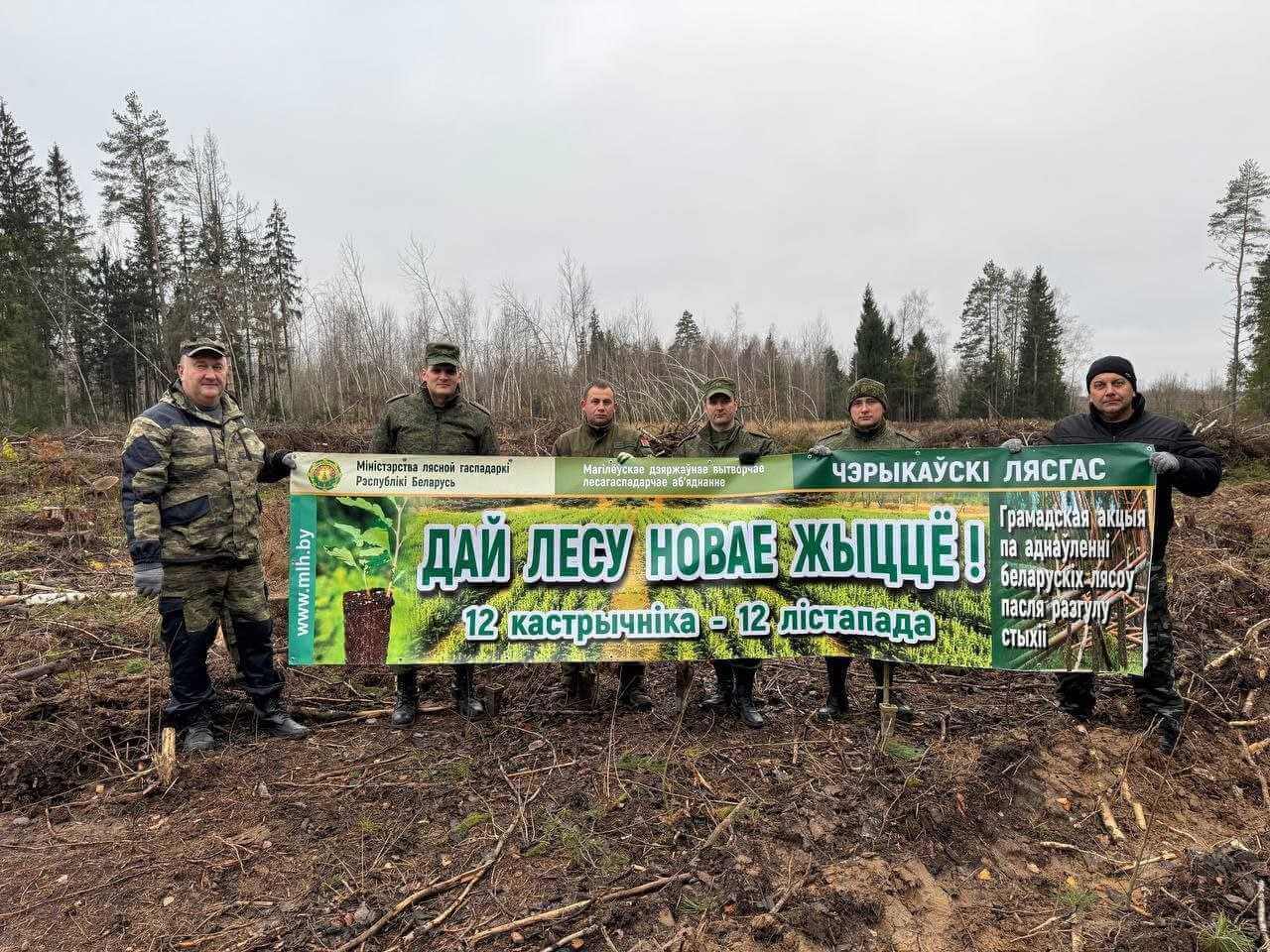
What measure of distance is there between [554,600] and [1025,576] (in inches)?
118

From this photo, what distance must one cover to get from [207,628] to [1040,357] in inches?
2059

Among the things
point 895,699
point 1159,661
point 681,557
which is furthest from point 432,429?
point 1159,661

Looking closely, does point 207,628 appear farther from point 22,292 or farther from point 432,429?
point 22,292

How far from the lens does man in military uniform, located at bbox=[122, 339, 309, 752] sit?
149 inches

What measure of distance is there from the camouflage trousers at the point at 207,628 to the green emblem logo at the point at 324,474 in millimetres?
668

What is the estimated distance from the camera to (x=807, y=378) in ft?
123

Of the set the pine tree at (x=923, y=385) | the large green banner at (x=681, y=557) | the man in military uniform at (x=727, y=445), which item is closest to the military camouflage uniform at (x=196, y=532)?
the large green banner at (x=681, y=557)

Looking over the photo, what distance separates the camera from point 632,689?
4.68 meters

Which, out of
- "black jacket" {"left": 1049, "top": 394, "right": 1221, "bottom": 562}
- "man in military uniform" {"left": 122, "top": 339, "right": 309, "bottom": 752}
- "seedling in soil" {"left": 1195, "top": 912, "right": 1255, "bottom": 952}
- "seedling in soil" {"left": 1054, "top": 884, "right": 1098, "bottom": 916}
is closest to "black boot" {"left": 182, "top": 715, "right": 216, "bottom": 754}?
"man in military uniform" {"left": 122, "top": 339, "right": 309, "bottom": 752}

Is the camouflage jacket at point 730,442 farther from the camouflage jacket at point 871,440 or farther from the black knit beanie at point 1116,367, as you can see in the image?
the black knit beanie at point 1116,367

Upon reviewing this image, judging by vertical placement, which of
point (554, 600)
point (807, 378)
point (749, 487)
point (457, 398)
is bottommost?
point (554, 600)

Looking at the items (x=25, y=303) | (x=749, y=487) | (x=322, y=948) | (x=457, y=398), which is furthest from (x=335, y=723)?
(x=25, y=303)

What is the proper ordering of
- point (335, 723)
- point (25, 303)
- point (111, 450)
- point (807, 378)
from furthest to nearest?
point (807, 378) → point (25, 303) → point (111, 450) → point (335, 723)

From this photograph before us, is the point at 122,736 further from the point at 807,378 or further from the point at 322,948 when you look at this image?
the point at 807,378
